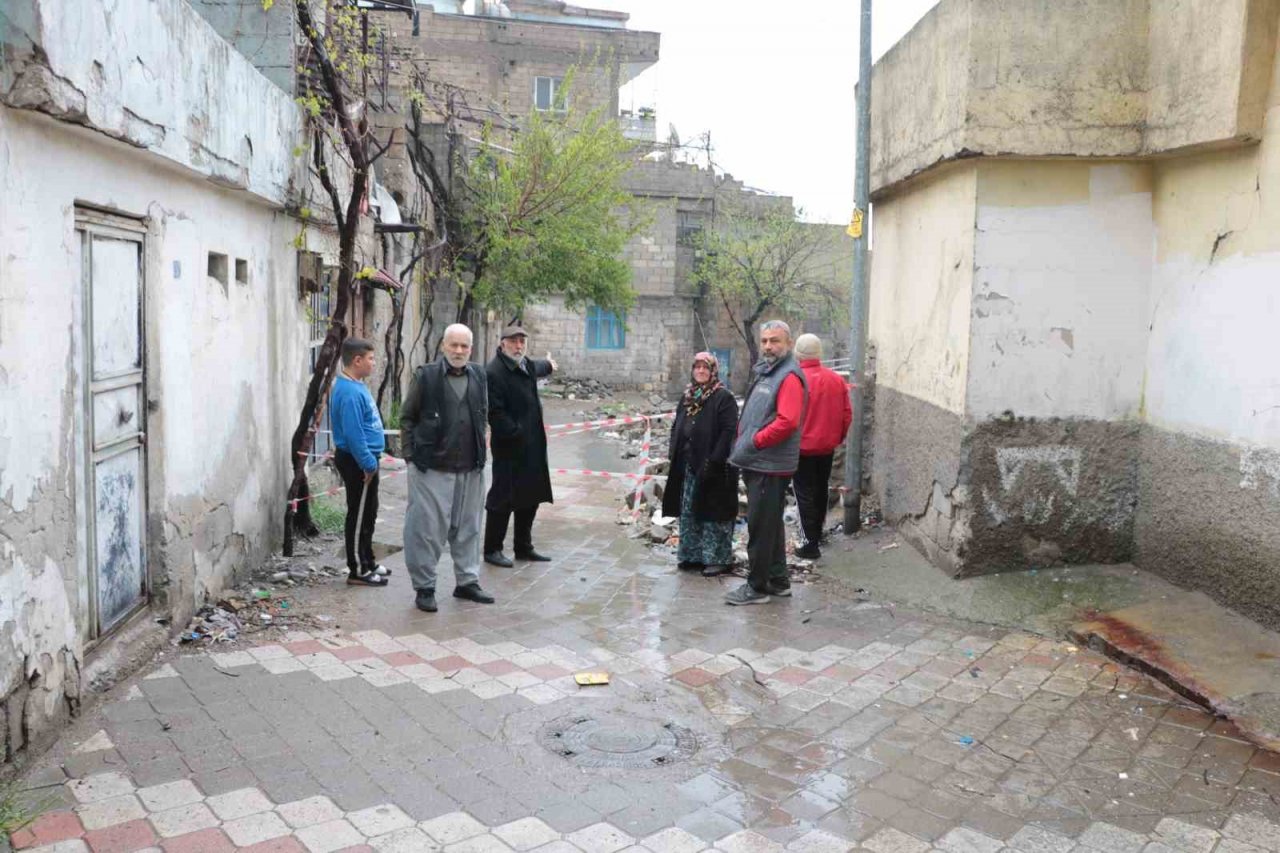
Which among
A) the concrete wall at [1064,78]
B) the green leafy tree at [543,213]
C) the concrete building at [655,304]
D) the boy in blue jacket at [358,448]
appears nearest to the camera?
the concrete wall at [1064,78]

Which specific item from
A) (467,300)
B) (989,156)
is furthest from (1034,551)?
(467,300)

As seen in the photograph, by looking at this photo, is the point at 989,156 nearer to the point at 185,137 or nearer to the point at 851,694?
the point at 851,694

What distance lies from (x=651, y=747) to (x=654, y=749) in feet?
0.08

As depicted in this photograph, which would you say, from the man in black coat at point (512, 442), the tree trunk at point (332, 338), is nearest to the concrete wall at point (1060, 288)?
the man in black coat at point (512, 442)

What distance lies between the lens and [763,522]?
665 centimetres

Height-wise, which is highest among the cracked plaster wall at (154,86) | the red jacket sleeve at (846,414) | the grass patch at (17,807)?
the cracked plaster wall at (154,86)

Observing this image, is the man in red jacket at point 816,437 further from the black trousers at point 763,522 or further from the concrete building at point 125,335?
the concrete building at point 125,335

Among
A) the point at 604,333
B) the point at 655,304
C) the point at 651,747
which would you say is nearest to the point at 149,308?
the point at 651,747

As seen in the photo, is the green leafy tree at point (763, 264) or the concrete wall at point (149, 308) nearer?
the concrete wall at point (149, 308)

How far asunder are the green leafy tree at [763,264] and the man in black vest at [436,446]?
73.1 ft

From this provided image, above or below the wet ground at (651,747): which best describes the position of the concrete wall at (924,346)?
above

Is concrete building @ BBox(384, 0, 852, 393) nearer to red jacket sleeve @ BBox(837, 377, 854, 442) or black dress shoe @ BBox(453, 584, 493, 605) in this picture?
red jacket sleeve @ BBox(837, 377, 854, 442)

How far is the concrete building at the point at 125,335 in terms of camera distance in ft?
12.5

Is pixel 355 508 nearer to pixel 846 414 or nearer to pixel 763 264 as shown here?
pixel 846 414
